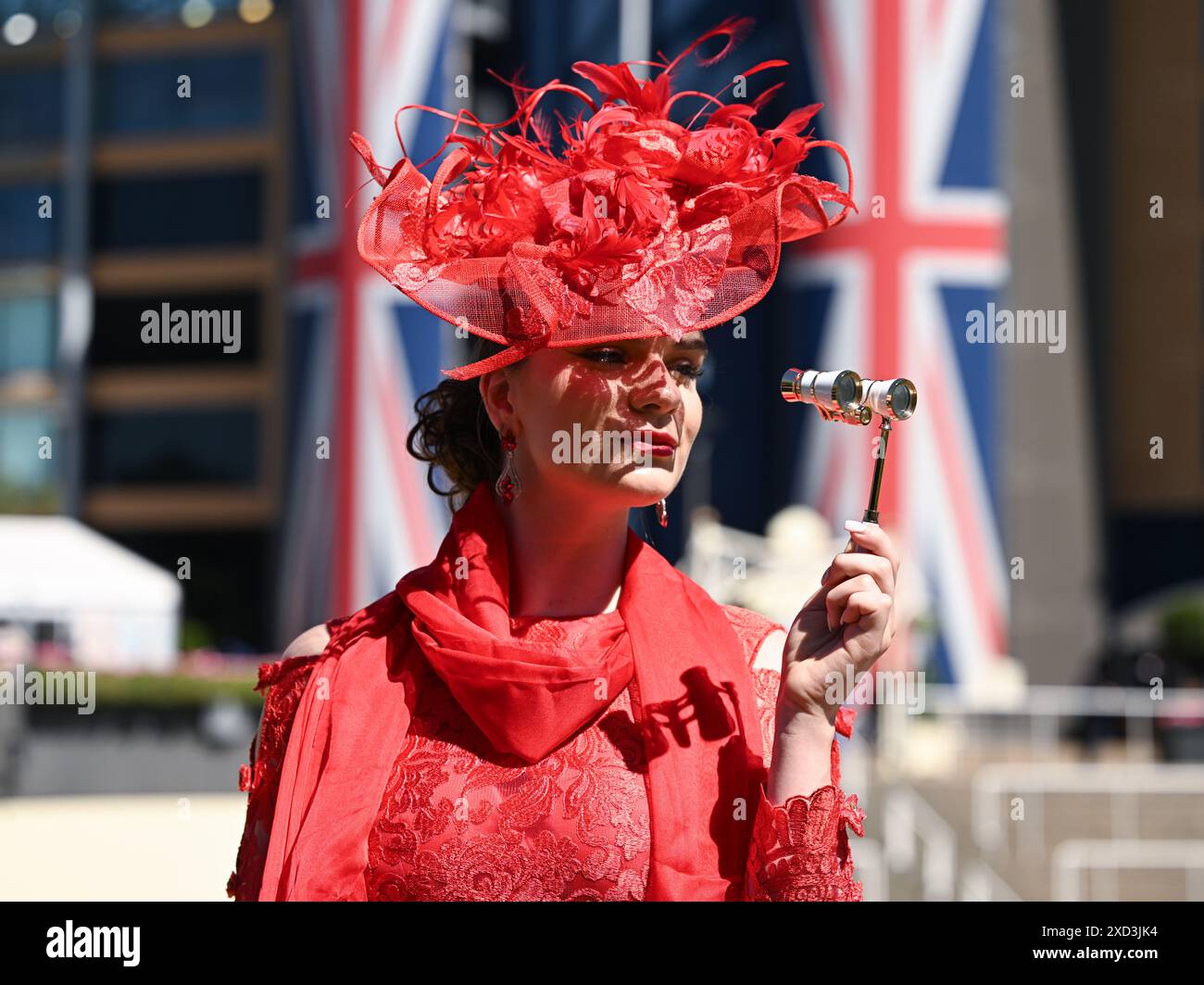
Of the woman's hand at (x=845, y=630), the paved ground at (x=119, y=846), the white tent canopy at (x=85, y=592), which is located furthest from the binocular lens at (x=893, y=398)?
the white tent canopy at (x=85, y=592)

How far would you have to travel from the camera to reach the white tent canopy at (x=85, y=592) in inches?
659

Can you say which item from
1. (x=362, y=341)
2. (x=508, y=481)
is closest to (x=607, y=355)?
(x=508, y=481)

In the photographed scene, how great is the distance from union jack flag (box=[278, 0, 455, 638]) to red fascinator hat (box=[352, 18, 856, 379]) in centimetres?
1804

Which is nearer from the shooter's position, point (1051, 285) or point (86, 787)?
point (86, 787)

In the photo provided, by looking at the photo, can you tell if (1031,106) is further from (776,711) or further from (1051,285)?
(776,711)

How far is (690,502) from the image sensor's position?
28219 millimetres

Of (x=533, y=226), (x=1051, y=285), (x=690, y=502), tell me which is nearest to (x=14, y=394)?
(x=690, y=502)

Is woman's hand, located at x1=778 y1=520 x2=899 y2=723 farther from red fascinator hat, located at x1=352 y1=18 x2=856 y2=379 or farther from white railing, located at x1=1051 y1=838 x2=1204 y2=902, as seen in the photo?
white railing, located at x1=1051 y1=838 x2=1204 y2=902

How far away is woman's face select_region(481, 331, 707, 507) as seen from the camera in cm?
254

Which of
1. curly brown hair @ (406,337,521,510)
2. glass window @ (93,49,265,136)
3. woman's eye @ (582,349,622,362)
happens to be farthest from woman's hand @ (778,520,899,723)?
glass window @ (93,49,265,136)

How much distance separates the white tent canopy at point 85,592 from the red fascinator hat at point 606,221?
48.4ft

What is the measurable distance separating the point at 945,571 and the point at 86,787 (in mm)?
11864

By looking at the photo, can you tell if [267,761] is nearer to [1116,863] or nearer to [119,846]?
[1116,863]

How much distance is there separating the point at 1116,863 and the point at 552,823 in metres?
6.04
